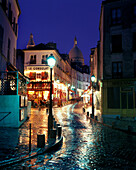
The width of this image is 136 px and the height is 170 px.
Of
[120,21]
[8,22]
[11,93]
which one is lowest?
[11,93]

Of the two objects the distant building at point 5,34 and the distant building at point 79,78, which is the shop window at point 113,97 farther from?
the distant building at point 79,78

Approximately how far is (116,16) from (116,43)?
3.11 metres

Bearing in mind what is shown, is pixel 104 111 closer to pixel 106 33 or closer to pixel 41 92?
pixel 106 33

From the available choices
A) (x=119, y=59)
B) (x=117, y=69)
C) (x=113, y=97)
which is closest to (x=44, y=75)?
(x=117, y=69)

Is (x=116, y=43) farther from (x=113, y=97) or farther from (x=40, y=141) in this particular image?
(x=40, y=141)

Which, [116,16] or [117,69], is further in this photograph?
[116,16]

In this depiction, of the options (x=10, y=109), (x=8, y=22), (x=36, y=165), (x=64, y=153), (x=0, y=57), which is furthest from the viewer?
(x=8, y=22)

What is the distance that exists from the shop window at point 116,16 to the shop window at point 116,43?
166 centimetres

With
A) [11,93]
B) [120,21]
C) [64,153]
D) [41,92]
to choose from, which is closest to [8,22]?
[11,93]

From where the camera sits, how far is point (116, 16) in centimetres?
2188

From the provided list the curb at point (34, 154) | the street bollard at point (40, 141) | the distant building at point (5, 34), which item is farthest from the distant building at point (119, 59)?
the street bollard at point (40, 141)

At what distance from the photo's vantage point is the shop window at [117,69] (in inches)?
835

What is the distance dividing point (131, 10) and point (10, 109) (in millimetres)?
16872

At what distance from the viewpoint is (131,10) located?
69.1ft
